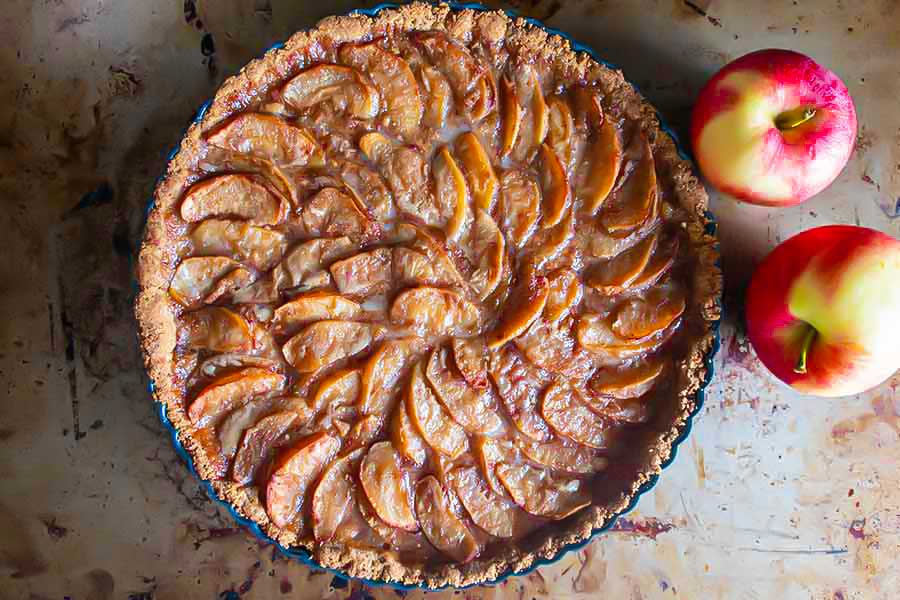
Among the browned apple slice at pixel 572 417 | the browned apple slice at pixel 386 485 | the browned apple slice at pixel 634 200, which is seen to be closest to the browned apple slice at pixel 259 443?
the browned apple slice at pixel 386 485

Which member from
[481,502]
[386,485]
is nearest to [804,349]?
[481,502]

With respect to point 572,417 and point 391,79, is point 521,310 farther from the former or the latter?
point 391,79

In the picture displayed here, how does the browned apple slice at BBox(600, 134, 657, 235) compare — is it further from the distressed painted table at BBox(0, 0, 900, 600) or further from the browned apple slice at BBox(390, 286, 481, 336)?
the browned apple slice at BBox(390, 286, 481, 336)

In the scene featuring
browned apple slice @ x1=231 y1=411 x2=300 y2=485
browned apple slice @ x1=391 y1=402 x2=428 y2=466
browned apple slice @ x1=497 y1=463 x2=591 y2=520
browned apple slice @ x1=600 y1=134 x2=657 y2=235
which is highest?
browned apple slice @ x1=600 y1=134 x2=657 y2=235

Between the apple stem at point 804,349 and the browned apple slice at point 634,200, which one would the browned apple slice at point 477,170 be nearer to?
the browned apple slice at point 634,200

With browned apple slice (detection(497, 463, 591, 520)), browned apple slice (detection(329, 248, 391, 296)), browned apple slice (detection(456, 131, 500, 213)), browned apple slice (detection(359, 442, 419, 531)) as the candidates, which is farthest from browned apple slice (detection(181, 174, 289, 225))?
browned apple slice (detection(497, 463, 591, 520))

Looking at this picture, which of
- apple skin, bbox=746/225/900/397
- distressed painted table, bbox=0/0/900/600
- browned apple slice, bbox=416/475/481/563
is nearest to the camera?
apple skin, bbox=746/225/900/397
